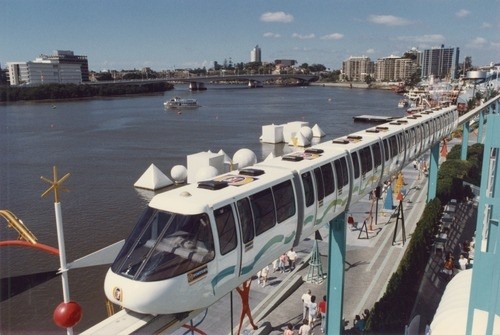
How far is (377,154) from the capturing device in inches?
628

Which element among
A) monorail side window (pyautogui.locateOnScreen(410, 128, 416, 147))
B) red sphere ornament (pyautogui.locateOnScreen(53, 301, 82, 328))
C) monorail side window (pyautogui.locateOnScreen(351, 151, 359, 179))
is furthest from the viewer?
monorail side window (pyautogui.locateOnScreen(410, 128, 416, 147))

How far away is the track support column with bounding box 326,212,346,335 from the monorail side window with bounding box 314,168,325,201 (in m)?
1.73

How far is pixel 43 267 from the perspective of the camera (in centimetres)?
2273

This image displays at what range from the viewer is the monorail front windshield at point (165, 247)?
7.14 meters

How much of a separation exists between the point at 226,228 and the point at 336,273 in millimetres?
5922

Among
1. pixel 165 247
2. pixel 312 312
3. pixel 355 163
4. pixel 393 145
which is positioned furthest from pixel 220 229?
pixel 393 145

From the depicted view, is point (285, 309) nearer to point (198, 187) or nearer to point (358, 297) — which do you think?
point (358, 297)

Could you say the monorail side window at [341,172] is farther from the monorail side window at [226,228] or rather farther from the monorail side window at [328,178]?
the monorail side window at [226,228]

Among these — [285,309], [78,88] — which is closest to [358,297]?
[285,309]

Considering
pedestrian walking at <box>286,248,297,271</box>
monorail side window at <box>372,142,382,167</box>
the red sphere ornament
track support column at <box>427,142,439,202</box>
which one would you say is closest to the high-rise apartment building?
track support column at <box>427,142,439,202</box>

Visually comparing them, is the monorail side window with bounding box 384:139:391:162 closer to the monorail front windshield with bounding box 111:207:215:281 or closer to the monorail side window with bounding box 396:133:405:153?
the monorail side window with bounding box 396:133:405:153

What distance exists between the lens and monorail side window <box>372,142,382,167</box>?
51.4 ft

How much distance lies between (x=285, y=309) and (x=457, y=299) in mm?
7580

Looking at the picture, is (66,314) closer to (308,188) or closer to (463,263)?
(308,188)
